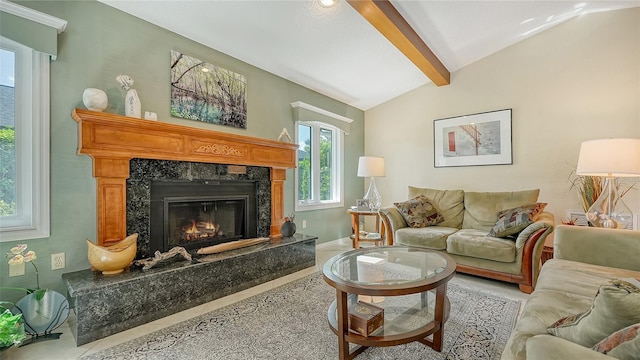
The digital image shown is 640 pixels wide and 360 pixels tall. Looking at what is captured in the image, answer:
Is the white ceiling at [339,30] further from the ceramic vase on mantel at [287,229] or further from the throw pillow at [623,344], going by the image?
the throw pillow at [623,344]

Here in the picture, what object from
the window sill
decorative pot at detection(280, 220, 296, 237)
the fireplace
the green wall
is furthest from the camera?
the window sill

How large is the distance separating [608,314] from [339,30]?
2844 millimetres

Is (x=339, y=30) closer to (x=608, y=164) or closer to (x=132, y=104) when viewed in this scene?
(x=132, y=104)

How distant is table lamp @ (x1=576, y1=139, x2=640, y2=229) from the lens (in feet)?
7.13

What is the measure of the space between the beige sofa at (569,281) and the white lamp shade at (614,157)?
585 mm

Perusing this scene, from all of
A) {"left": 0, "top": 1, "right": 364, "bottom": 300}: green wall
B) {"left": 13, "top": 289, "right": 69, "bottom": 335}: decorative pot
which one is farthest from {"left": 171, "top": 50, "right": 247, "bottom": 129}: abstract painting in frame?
{"left": 13, "top": 289, "right": 69, "bottom": 335}: decorative pot

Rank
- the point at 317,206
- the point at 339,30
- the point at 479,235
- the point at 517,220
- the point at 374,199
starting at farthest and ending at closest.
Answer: the point at 374,199, the point at 317,206, the point at 479,235, the point at 339,30, the point at 517,220

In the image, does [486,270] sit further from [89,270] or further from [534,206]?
[89,270]

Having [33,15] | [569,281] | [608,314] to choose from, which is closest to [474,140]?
[569,281]

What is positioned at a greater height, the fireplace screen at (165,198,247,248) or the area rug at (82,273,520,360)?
the fireplace screen at (165,198,247,248)

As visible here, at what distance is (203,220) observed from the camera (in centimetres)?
289

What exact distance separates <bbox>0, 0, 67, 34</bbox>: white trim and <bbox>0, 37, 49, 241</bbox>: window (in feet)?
0.65

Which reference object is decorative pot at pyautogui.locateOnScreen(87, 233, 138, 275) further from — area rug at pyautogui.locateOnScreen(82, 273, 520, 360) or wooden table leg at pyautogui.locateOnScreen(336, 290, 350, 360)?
wooden table leg at pyautogui.locateOnScreen(336, 290, 350, 360)

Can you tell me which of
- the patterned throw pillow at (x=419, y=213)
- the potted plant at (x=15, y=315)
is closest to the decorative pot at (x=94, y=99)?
the potted plant at (x=15, y=315)
